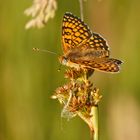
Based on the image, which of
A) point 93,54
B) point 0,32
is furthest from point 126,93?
point 93,54

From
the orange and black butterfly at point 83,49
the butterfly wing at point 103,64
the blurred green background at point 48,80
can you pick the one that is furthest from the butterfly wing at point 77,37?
the blurred green background at point 48,80

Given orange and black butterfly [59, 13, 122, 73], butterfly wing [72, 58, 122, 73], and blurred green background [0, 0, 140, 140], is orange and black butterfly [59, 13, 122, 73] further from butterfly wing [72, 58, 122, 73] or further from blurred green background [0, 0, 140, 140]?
blurred green background [0, 0, 140, 140]

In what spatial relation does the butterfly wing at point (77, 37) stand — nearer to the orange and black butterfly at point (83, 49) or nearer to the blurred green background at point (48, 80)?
the orange and black butterfly at point (83, 49)

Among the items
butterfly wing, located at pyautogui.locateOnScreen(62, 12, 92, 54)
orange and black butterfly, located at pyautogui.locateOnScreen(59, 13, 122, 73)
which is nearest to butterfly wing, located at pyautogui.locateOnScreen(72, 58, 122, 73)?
orange and black butterfly, located at pyautogui.locateOnScreen(59, 13, 122, 73)

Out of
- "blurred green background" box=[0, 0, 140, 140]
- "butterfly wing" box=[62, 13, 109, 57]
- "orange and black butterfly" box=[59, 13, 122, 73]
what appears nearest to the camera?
"orange and black butterfly" box=[59, 13, 122, 73]

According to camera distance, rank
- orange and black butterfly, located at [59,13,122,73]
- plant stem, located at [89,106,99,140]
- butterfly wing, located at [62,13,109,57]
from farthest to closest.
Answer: butterfly wing, located at [62,13,109,57] → orange and black butterfly, located at [59,13,122,73] → plant stem, located at [89,106,99,140]

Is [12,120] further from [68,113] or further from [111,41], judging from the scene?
[68,113]

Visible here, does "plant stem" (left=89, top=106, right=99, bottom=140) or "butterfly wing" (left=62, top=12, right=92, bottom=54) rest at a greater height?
"butterfly wing" (left=62, top=12, right=92, bottom=54)

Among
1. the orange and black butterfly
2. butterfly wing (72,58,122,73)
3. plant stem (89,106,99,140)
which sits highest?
the orange and black butterfly
